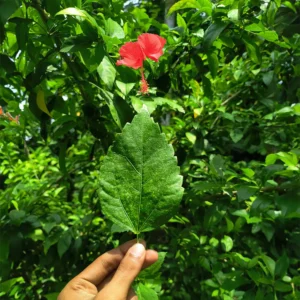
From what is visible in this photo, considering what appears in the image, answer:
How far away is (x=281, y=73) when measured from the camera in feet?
5.53

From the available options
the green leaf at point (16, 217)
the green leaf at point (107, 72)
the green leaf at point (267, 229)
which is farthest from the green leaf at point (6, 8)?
the green leaf at point (267, 229)

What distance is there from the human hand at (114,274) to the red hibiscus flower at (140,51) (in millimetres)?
476

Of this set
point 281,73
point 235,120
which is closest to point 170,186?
point 235,120

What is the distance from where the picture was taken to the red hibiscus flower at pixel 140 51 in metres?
0.97

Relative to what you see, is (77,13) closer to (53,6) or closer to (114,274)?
(53,6)

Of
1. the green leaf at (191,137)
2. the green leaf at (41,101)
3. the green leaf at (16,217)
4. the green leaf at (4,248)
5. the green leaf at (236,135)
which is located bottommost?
the green leaf at (4,248)

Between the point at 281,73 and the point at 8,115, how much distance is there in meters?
1.05

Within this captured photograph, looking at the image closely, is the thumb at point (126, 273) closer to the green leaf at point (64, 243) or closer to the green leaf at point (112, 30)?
the green leaf at point (112, 30)

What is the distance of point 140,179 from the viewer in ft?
1.71

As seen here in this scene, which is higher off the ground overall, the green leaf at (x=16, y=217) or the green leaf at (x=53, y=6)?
the green leaf at (x=53, y=6)

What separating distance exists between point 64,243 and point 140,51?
2.28 feet

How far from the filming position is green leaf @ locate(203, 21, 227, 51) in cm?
98

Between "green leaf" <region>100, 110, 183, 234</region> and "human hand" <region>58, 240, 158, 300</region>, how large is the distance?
0.08 metres

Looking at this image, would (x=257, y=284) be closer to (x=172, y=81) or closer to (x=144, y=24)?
(x=172, y=81)
